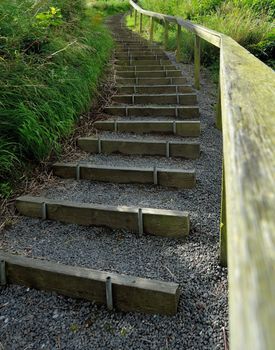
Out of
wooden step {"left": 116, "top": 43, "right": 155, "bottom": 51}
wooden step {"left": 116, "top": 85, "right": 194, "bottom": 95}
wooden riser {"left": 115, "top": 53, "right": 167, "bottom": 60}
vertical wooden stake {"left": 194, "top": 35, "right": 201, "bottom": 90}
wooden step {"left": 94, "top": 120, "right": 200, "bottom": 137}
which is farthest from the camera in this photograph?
wooden step {"left": 116, "top": 43, "right": 155, "bottom": 51}

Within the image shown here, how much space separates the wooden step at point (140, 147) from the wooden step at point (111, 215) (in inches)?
39.7

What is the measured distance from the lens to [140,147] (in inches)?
126

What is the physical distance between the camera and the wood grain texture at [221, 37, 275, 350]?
364 mm

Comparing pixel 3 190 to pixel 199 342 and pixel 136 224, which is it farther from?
pixel 199 342

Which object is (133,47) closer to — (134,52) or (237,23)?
(134,52)

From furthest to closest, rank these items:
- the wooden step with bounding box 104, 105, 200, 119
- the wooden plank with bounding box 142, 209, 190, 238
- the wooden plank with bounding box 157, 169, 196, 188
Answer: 1. the wooden step with bounding box 104, 105, 200, 119
2. the wooden plank with bounding box 157, 169, 196, 188
3. the wooden plank with bounding box 142, 209, 190, 238

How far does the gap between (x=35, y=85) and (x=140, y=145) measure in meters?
1.08

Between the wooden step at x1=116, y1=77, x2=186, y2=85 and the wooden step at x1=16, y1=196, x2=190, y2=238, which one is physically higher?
the wooden step at x1=116, y1=77, x2=186, y2=85

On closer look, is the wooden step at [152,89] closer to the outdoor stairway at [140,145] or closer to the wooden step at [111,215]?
the outdoor stairway at [140,145]

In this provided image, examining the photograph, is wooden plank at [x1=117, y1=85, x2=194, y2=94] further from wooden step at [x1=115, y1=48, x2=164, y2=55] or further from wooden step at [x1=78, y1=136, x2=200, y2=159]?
wooden step at [x1=115, y1=48, x2=164, y2=55]

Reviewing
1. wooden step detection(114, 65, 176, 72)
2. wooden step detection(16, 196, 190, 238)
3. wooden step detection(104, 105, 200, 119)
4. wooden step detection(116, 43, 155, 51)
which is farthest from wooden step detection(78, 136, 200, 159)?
wooden step detection(116, 43, 155, 51)

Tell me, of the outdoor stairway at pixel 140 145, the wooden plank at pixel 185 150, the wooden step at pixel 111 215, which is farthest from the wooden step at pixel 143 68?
the wooden step at pixel 111 215

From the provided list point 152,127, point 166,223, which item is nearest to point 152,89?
point 152,127

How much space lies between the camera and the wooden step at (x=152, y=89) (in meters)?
4.61
